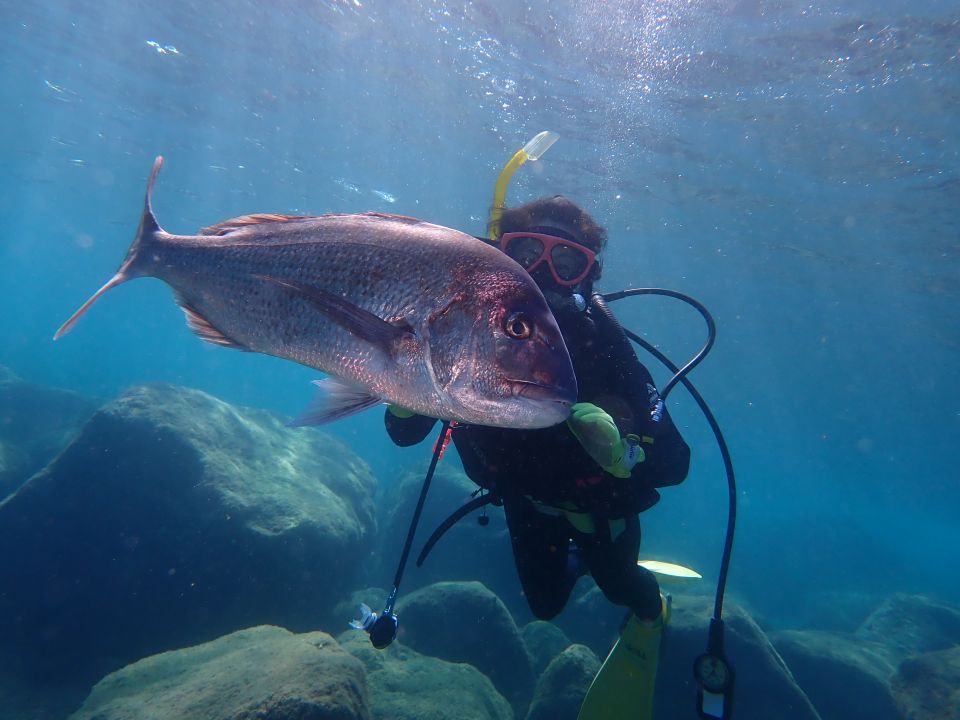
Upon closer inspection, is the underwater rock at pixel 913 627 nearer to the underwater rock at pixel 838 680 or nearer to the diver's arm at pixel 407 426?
the underwater rock at pixel 838 680

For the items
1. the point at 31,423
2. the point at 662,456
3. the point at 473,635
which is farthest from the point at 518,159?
the point at 31,423

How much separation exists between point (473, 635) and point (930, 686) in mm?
9664

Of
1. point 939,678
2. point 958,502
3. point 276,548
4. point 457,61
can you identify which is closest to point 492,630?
point 276,548

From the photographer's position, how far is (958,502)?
5194 centimetres

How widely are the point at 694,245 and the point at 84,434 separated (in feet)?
65.5

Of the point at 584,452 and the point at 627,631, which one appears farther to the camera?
the point at 627,631

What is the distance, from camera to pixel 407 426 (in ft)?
9.92

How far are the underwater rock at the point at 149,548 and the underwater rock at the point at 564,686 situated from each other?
13.0 ft

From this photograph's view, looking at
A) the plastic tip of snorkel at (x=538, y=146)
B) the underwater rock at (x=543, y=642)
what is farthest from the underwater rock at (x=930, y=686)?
the plastic tip of snorkel at (x=538, y=146)

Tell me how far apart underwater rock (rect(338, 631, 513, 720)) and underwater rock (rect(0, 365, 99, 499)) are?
10.5 metres

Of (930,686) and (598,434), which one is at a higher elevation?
(598,434)

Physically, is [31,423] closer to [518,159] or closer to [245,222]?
[245,222]

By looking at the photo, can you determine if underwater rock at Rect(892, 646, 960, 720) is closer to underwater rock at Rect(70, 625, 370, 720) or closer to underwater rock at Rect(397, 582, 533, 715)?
underwater rock at Rect(397, 582, 533, 715)

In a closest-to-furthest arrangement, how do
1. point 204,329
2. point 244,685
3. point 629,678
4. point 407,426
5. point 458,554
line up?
point 204,329, point 407,426, point 244,685, point 629,678, point 458,554
